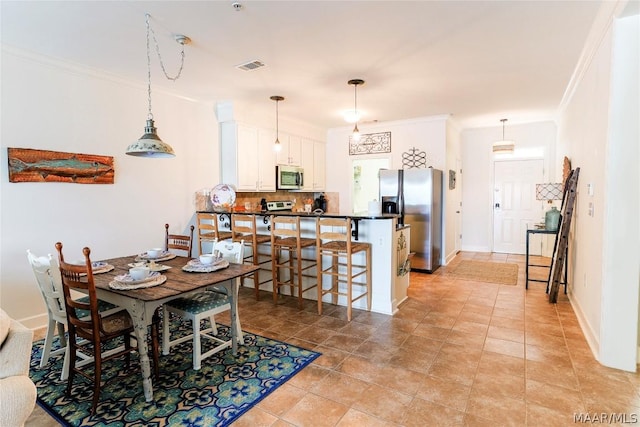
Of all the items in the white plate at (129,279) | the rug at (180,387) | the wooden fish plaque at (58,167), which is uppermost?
the wooden fish plaque at (58,167)

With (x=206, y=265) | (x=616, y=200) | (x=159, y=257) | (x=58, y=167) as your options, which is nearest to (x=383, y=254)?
(x=206, y=265)

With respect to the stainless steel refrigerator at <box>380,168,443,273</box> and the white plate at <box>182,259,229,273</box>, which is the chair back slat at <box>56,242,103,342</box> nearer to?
the white plate at <box>182,259,229,273</box>

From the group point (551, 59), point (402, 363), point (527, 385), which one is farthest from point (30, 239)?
point (551, 59)

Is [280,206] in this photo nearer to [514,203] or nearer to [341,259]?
[341,259]

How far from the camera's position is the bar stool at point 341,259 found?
3504mm

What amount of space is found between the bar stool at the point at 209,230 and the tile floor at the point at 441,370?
1006mm

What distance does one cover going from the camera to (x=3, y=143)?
309 centimetres

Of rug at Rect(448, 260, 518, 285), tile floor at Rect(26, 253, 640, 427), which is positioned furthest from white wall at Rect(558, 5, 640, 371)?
rug at Rect(448, 260, 518, 285)

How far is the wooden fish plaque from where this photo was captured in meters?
3.16

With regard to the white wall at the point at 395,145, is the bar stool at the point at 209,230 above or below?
below

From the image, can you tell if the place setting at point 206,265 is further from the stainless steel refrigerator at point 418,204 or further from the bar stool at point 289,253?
the stainless steel refrigerator at point 418,204

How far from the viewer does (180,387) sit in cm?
233

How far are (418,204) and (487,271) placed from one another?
160 cm

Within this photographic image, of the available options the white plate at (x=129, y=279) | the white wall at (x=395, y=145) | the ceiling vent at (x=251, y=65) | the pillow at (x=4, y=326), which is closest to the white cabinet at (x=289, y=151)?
the white wall at (x=395, y=145)
